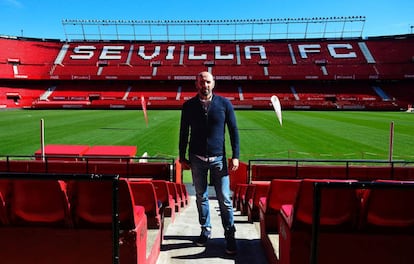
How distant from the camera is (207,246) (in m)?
3.85

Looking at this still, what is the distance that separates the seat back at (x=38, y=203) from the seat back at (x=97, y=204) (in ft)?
0.25

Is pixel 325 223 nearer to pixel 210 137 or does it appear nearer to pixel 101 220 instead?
pixel 210 137

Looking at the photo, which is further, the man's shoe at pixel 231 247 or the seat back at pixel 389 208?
the man's shoe at pixel 231 247

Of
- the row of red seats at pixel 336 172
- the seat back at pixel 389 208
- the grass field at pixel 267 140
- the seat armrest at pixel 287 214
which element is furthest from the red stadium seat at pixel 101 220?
the grass field at pixel 267 140

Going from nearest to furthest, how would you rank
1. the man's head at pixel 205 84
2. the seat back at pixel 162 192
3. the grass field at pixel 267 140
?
the man's head at pixel 205 84, the seat back at pixel 162 192, the grass field at pixel 267 140

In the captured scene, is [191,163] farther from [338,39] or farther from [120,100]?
[338,39]

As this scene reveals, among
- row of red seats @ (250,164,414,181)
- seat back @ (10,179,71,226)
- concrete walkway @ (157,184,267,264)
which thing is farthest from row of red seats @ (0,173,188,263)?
row of red seats @ (250,164,414,181)

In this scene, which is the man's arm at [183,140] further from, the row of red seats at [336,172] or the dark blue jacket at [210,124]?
the row of red seats at [336,172]

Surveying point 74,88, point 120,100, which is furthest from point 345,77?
point 74,88

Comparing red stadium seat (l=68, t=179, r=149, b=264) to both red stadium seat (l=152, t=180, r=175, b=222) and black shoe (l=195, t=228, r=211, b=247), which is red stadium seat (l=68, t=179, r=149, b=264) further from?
red stadium seat (l=152, t=180, r=175, b=222)

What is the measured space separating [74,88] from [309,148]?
44.8m

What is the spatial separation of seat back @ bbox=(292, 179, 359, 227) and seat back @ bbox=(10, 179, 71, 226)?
1.77 meters

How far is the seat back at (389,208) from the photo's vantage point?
2.49 meters

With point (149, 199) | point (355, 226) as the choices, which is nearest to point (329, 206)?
point (355, 226)
